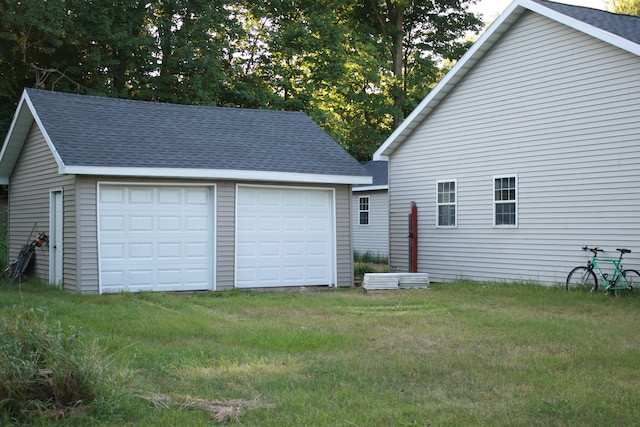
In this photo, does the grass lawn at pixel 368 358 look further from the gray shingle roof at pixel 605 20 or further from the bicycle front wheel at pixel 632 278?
the gray shingle roof at pixel 605 20

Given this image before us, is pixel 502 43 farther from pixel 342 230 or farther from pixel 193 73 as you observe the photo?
pixel 193 73

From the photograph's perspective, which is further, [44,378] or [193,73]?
[193,73]

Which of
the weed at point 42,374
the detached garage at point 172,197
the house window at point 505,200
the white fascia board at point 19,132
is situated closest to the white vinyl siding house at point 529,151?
the house window at point 505,200

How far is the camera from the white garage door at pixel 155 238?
543 inches

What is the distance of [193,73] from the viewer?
2748 cm

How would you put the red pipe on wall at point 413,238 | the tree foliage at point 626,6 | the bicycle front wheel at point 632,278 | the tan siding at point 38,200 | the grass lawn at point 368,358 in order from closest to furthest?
the grass lawn at point 368,358
the bicycle front wheel at point 632,278
the tan siding at point 38,200
the red pipe on wall at point 413,238
the tree foliage at point 626,6

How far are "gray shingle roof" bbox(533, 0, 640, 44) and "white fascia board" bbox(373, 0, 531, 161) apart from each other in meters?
0.72

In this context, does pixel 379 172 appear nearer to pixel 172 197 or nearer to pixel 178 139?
pixel 178 139

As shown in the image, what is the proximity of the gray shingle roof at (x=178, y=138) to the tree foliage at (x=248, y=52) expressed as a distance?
8.67 metres

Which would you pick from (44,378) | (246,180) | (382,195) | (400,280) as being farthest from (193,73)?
(44,378)

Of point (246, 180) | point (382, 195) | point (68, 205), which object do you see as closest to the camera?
point (68, 205)

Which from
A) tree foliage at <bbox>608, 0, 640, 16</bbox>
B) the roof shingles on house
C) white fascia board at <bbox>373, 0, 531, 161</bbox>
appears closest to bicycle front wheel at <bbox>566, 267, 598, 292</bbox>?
the roof shingles on house

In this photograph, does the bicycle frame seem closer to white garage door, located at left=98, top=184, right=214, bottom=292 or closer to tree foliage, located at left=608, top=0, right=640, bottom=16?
white garage door, located at left=98, top=184, right=214, bottom=292

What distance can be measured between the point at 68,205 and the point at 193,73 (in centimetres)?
1455
